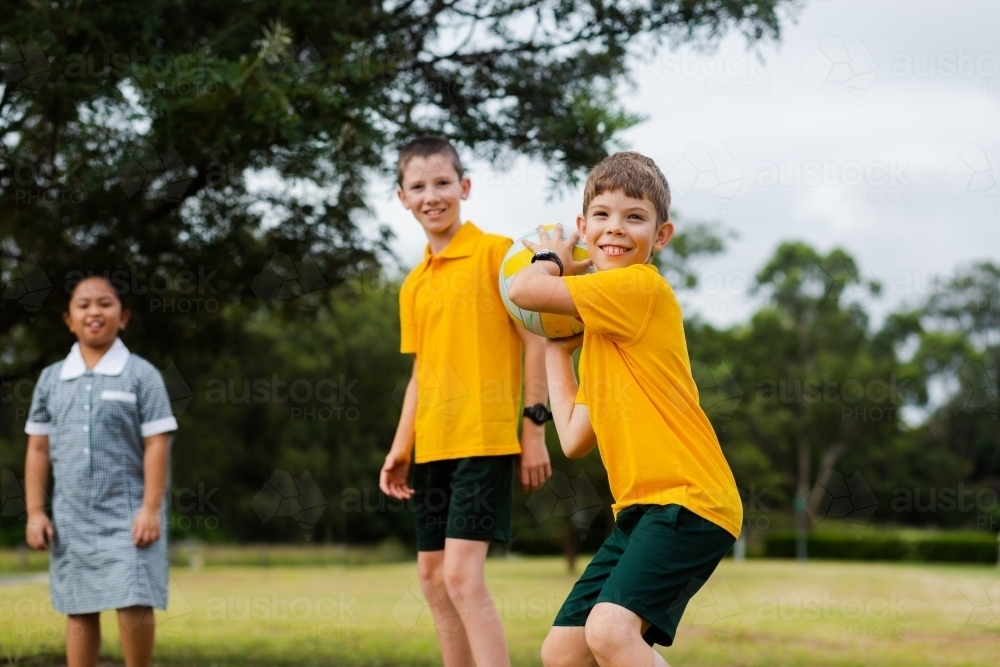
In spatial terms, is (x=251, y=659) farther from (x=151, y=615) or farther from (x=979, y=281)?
(x=979, y=281)

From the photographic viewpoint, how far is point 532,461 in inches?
164

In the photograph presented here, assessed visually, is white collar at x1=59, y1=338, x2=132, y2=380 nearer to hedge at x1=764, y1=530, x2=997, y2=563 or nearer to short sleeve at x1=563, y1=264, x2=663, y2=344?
short sleeve at x1=563, y1=264, x2=663, y2=344

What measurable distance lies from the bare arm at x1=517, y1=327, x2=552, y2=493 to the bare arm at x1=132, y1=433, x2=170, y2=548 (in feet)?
5.48

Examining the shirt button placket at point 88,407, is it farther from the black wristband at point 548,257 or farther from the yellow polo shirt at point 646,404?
the yellow polo shirt at point 646,404

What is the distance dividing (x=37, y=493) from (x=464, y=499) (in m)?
2.20

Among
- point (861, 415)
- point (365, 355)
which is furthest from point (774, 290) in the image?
point (365, 355)

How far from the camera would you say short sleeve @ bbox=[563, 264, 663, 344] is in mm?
3121

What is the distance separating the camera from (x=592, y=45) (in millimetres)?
6562

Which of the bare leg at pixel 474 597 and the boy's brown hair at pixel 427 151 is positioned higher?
the boy's brown hair at pixel 427 151

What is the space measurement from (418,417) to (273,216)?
3.77m

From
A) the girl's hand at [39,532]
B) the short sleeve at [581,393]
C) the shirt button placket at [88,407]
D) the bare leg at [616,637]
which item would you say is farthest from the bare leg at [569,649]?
the girl's hand at [39,532]

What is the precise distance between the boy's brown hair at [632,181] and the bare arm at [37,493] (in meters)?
3.01

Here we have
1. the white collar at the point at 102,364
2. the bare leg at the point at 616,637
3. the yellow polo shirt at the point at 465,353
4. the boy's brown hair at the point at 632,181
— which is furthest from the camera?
the white collar at the point at 102,364

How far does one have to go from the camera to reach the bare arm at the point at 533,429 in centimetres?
418
